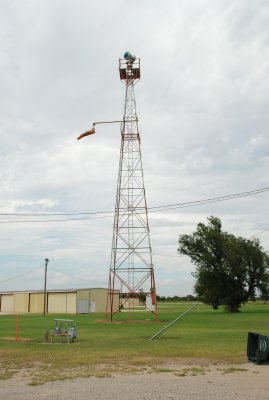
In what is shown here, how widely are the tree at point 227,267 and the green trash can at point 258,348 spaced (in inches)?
1759

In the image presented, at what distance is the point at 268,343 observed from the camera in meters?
12.9

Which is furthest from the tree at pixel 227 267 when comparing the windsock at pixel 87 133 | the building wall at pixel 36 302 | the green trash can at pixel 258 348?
the green trash can at pixel 258 348

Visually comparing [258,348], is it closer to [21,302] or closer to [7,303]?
[21,302]

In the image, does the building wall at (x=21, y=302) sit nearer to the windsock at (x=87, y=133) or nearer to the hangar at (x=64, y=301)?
the hangar at (x=64, y=301)

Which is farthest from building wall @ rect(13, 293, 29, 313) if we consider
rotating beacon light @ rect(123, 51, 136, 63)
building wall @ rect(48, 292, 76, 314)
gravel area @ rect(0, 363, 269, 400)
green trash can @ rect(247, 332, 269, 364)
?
gravel area @ rect(0, 363, 269, 400)

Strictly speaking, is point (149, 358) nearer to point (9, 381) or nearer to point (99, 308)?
point (9, 381)

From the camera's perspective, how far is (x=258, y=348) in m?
12.6

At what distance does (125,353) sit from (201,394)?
19.8 feet

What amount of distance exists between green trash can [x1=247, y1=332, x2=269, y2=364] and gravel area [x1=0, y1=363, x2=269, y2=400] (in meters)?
1.19

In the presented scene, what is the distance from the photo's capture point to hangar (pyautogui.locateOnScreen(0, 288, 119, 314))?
66.4 metres

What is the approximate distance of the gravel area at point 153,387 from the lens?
28.8 ft

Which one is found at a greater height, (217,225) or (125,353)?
(217,225)

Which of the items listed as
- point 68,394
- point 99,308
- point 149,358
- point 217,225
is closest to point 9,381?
point 68,394

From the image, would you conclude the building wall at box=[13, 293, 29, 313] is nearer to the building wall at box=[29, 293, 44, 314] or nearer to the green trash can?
the building wall at box=[29, 293, 44, 314]
